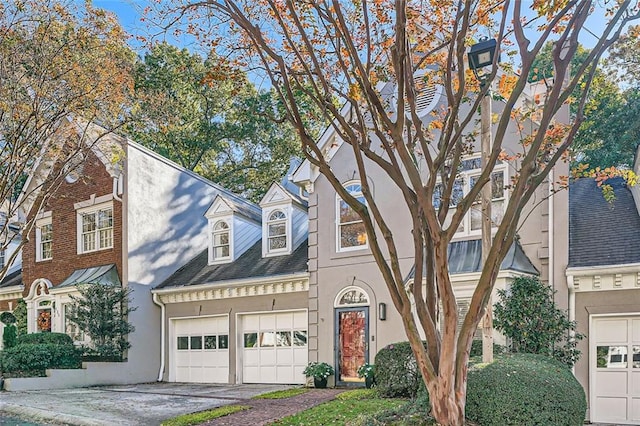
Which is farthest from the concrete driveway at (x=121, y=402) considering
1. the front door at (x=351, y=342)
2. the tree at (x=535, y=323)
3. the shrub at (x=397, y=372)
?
the tree at (x=535, y=323)

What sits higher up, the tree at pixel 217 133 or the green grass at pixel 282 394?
the tree at pixel 217 133

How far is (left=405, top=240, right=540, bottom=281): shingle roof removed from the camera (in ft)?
39.9

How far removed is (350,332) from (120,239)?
8472 millimetres

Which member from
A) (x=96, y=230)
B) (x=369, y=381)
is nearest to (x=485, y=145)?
(x=369, y=381)

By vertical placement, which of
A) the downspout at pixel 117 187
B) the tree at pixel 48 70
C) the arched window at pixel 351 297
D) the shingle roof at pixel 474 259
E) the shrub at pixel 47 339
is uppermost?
the tree at pixel 48 70

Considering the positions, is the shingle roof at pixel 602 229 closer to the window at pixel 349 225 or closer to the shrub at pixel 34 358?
the window at pixel 349 225

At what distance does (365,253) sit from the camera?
1508 centimetres

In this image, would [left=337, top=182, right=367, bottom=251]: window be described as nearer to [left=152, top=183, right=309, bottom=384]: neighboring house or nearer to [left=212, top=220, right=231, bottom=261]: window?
[left=152, top=183, right=309, bottom=384]: neighboring house

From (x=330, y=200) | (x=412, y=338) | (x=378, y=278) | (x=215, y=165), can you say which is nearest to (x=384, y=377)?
(x=378, y=278)

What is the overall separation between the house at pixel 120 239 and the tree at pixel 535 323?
1111 centimetres

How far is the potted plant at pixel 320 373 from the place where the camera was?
14.9 m

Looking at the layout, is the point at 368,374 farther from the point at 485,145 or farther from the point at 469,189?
the point at 485,145

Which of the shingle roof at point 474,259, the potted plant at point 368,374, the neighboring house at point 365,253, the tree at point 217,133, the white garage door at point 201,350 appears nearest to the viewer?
the shingle roof at point 474,259

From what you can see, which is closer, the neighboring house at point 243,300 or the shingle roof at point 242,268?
the neighboring house at point 243,300
